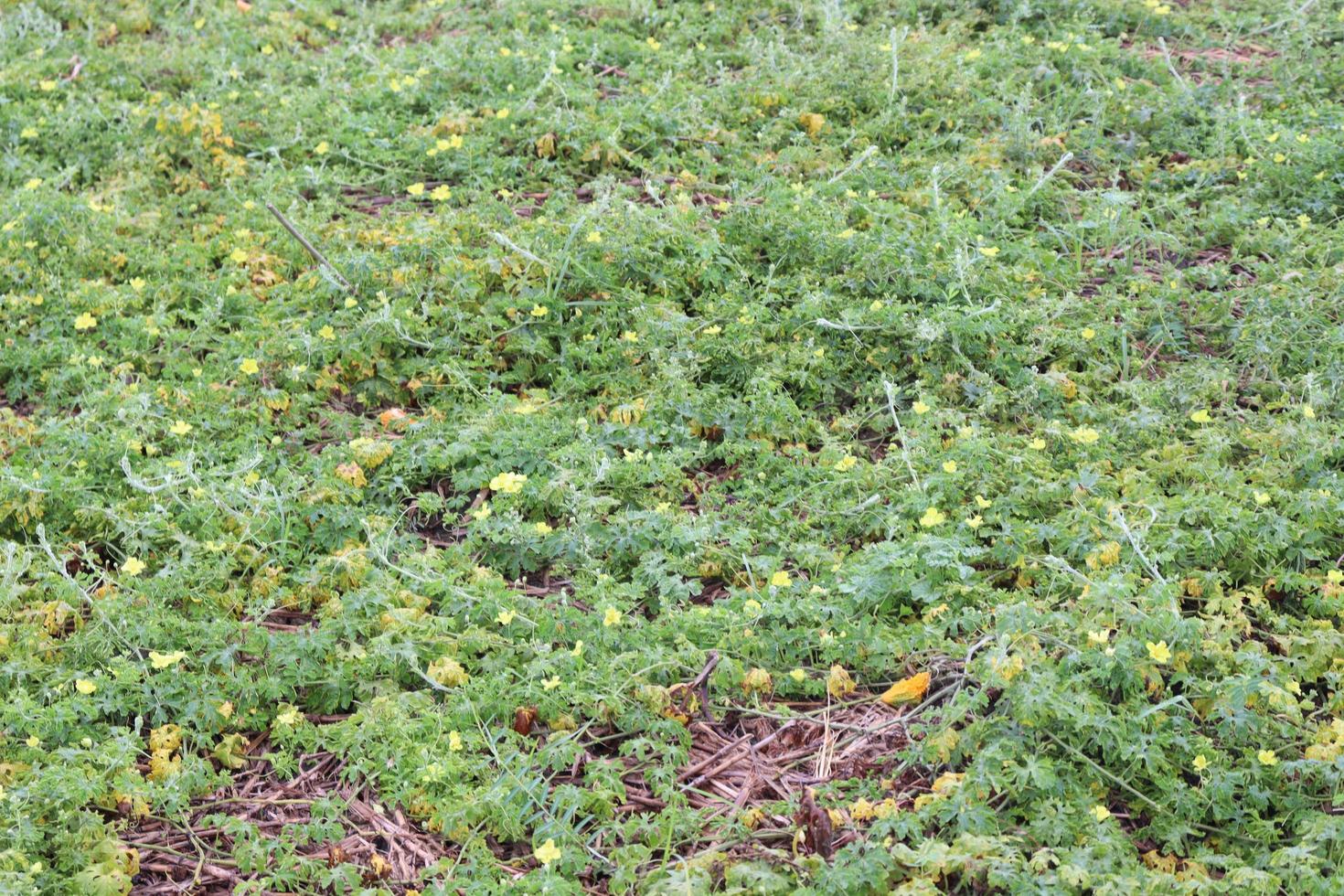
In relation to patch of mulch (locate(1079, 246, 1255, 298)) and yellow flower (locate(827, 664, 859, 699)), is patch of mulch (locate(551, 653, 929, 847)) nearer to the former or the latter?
yellow flower (locate(827, 664, 859, 699))

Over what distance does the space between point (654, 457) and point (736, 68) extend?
350cm

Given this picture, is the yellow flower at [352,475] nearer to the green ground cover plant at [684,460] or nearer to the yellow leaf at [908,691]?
the green ground cover plant at [684,460]

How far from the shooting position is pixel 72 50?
7672mm

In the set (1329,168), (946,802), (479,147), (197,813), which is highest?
(1329,168)

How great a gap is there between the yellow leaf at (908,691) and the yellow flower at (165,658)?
2.08 m

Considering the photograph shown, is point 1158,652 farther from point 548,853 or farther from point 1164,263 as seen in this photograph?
point 1164,263

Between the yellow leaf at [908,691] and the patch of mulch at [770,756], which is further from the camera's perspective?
the yellow leaf at [908,691]

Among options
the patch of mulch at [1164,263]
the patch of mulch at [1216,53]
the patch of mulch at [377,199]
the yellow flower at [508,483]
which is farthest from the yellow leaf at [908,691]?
the patch of mulch at [1216,53]

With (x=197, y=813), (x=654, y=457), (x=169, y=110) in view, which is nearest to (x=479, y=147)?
(x=169, y=110)

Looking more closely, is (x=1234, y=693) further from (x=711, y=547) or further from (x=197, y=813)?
(x=197, y=813)

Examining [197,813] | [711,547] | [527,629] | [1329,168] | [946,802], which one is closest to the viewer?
[946,802]

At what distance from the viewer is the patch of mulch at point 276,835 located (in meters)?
3.35

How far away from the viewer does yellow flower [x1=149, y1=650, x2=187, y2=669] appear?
373 cm

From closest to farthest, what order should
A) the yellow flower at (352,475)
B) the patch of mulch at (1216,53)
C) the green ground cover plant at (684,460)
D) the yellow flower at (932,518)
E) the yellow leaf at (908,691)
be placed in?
the green ground cover plant at (684,460)
the yellow leaf at (908,691)
the yellow flower at (932,518)
the yellow flower at (352,475)
the patch of mulch at (1216,53)
